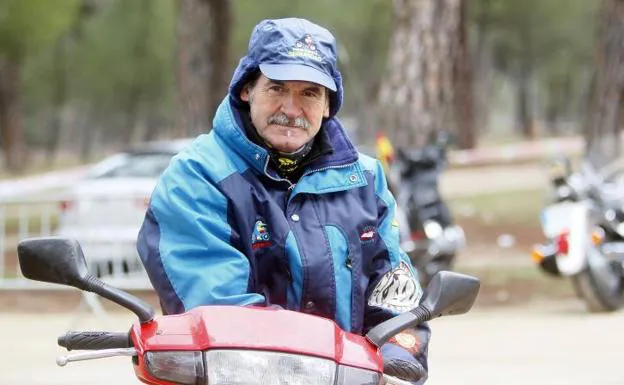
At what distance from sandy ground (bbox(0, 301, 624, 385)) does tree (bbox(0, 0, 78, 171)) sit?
27.5 metres

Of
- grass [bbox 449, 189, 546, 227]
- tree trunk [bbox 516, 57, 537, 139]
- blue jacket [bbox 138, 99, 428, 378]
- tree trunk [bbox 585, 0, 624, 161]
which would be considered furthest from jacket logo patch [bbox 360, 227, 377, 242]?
tree trunk [bbox 516, 57, 537, 139]

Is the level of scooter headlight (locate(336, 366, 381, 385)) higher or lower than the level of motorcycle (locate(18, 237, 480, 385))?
lower

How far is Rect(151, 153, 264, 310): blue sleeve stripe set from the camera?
2.94 metres

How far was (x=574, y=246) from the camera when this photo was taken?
429 inches

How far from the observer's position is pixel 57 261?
283 centimetres

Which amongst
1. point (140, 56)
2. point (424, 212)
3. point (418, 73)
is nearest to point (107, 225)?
point (424, 212)

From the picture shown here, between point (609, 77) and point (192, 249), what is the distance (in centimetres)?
1631

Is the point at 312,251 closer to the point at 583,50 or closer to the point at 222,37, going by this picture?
the point at 222,37

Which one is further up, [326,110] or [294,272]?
[326,110]

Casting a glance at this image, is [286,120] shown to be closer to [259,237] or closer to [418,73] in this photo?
[259,237]

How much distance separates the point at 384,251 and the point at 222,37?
16731mm

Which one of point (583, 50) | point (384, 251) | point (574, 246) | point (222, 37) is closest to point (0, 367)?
point (574, 246)

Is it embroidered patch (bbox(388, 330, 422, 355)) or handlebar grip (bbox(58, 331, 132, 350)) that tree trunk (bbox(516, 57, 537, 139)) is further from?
handlebar grip (bbox(58, 331, 132, 350))

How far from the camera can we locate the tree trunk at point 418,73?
1475cm
